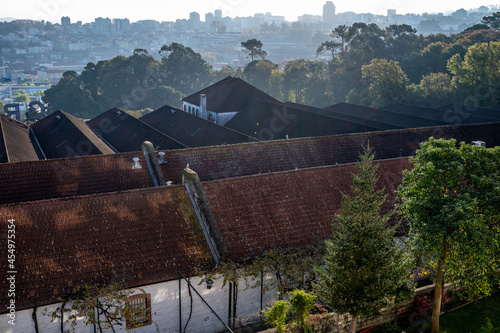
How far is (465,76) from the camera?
59.4 m

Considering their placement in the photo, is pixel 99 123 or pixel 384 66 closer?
pixel 99 123

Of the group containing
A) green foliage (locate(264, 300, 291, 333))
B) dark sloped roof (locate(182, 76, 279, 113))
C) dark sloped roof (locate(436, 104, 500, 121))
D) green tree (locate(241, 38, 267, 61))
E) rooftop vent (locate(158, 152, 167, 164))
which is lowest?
green foliage (locate(264, 300, 291, 333))

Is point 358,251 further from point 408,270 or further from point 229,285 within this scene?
point 229,285

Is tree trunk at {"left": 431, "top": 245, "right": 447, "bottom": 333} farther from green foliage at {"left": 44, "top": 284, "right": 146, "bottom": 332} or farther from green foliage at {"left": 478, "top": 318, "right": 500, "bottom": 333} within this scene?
green foliage at {"left": 44, "top": 284, "right": 146, "bottom": 332}

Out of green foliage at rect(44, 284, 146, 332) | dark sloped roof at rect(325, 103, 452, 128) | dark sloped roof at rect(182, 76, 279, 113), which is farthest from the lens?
dark sloped roof at rect(182, 76, 279, 113)

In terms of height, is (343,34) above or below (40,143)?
above

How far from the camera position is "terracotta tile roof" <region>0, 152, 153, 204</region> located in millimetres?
22906

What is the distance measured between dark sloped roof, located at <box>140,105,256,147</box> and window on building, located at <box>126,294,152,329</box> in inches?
749

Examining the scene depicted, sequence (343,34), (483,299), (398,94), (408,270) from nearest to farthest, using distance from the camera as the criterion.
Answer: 1. (408,270)
2. (483,299)
3. (398,94)
4. (343,34)

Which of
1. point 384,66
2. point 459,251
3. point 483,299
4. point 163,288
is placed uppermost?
point 384,66

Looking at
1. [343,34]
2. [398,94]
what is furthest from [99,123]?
[343,34]

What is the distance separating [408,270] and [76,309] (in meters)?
10.7

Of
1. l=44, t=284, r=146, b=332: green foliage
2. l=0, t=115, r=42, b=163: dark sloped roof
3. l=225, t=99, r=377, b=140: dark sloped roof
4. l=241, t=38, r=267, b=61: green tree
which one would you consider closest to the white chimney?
l=225, t=99, r=377, b=140: dark sloped roof

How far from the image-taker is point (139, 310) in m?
16.6
